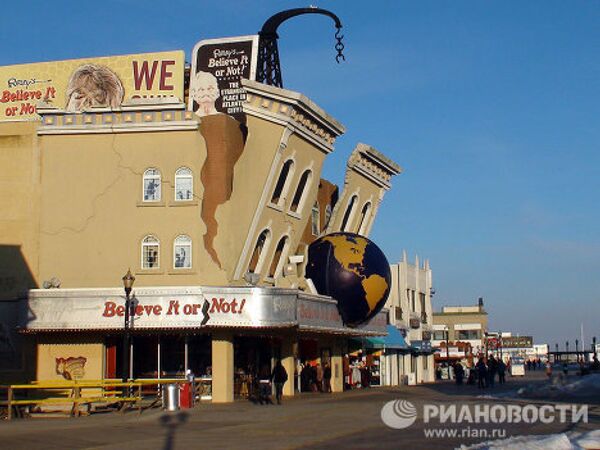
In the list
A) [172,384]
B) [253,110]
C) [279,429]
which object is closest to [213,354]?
[172,384]

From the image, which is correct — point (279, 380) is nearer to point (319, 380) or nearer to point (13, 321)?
point (319, 380)

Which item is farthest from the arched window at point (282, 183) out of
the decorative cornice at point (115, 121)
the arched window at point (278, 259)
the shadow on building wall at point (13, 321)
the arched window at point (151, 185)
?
the shadow on building wall at point (13, 321)

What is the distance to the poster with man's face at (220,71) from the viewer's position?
175 feet

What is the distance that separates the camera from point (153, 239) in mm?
40844

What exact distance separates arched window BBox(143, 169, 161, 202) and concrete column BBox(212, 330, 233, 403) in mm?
6695

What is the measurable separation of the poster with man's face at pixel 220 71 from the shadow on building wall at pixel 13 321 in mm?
15710

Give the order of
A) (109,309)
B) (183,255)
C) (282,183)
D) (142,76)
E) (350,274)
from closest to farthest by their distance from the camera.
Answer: (109,309), (183,255), (282,183), (350,274), (142,76)

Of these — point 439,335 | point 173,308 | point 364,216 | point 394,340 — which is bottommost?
point 394,340

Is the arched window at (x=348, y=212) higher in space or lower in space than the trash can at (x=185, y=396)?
higher

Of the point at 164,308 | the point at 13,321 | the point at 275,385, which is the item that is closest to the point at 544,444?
the point at 275,385

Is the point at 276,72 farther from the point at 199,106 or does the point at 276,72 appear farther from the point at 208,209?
the point at 208,209

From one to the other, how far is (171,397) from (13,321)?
11.3 meters

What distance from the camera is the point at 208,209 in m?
40.2

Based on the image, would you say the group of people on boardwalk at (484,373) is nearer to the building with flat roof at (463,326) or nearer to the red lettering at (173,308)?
the red lettering at (173,308)
